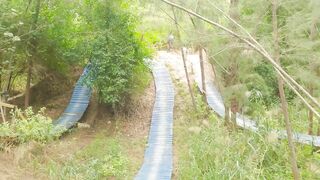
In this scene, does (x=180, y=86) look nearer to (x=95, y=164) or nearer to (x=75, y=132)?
(x=75, y=132)

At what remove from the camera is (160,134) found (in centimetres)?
1402

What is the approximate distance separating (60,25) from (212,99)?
6.58m

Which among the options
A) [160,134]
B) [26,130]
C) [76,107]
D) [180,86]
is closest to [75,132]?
[76,107]

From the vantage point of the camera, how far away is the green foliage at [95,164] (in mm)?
10422

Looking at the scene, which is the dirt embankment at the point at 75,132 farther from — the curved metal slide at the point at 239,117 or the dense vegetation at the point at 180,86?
the curved metal slide at the point at 239,117

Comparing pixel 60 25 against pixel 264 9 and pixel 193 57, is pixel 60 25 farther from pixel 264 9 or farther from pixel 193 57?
pixel 193 57

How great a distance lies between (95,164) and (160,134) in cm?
330

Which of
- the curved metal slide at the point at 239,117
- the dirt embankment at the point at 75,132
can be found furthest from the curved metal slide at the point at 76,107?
the curved metal slide at the point at 239,117

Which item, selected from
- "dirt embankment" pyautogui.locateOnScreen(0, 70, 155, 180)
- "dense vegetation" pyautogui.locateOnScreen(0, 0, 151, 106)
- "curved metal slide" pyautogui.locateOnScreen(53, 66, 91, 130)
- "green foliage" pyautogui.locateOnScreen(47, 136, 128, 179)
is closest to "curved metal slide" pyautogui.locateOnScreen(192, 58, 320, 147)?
"dirt embankment" pyautogui.locateOnScreen(0, 70, 155, 180)

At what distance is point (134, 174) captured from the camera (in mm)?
11273

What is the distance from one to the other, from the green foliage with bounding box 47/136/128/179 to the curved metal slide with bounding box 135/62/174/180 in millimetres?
707

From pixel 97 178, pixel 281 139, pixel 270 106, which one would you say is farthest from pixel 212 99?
pixel 97 178

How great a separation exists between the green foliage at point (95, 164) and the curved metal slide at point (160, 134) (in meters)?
0.71

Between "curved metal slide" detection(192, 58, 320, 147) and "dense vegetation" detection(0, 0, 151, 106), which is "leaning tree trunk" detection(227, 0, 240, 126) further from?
"dense vegetation" detection(0, 0, 151, 106)
